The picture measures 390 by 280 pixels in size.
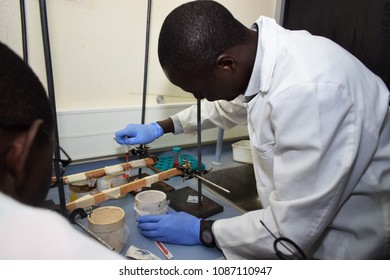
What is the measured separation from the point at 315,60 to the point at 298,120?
177 millimetres

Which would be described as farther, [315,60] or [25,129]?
[315,60]

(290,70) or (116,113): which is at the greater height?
(290,70)

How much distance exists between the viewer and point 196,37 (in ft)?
2.52

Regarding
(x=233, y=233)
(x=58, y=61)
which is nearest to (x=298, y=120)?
(x=233, y=233)

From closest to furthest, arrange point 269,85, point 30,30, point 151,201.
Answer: point 269,85 < point 151,201 < point 30,30

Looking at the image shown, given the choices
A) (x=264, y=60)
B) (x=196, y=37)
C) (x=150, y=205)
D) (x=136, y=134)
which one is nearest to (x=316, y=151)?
(x=264, y=60)

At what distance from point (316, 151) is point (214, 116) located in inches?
28.9

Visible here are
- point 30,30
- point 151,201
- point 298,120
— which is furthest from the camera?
point 30,30

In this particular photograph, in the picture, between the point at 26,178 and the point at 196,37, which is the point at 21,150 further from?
the point at 196,37

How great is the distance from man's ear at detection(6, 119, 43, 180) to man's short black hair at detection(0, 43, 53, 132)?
0.04ft
